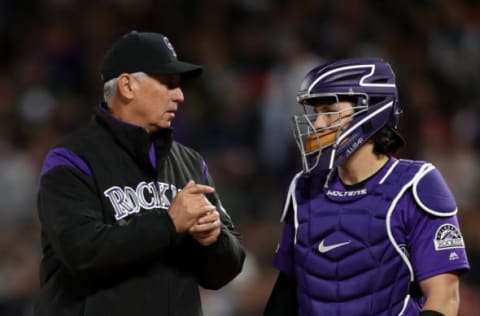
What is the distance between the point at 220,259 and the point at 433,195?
0.90 meters

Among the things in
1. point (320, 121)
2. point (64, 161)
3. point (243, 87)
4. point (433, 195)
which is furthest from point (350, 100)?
point (243, 87)

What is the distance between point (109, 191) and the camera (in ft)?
14.7

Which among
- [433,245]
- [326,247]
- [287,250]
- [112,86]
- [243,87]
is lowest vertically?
[243,87]

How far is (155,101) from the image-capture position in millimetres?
4617

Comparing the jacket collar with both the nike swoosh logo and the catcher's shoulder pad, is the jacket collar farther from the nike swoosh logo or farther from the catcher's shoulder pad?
the catcher's shoulder pad

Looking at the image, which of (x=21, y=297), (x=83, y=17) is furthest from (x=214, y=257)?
(x=83, y=17)

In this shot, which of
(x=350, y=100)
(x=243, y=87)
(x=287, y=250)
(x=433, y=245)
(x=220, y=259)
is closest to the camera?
(x=433, y=245)

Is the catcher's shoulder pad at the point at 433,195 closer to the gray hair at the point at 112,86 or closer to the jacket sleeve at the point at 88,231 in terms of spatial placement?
the jacket sleeve at the point at 88,231

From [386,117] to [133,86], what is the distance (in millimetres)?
1004

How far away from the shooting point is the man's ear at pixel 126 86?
461 centimetres

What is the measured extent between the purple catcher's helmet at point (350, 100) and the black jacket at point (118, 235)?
0.55m

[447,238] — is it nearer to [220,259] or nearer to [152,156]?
[220,259]

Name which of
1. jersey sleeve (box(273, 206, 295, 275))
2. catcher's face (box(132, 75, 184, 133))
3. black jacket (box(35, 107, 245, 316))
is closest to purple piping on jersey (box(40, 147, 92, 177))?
black jacket (box(35, 107, 245, 316))

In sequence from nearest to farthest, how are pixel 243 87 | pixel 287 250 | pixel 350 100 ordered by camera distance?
pixel 350 100 < pixel 287 250 < pixel 243 87
